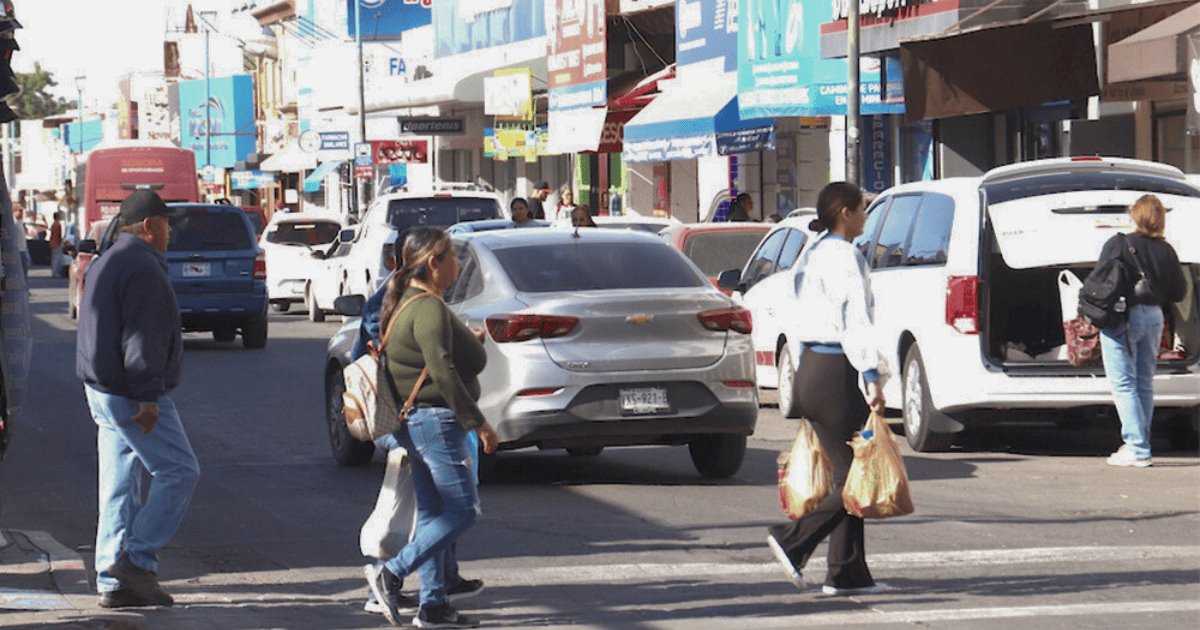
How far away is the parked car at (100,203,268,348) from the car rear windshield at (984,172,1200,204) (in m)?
14.2

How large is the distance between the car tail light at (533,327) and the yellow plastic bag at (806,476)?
3690mm

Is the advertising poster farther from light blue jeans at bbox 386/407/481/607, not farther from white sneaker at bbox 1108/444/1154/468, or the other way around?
light blue jeans at bbox 386/407/481/607

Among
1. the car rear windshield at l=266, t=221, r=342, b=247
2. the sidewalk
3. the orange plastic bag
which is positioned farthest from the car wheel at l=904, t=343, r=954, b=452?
the car rear windshield at l=266, t=221, r=342, b=247

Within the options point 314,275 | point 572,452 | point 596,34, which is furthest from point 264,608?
point 596,34

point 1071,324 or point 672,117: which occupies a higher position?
point 672,117

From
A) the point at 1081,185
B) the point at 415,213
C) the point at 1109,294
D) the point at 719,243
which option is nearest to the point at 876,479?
the point at 1109,294

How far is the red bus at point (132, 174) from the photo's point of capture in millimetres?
47656

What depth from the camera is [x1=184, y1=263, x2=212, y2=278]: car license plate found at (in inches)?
1065

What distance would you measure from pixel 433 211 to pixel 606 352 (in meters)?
15.0

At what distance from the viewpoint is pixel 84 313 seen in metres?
9.35

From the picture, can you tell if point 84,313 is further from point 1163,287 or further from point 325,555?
point 1163,287

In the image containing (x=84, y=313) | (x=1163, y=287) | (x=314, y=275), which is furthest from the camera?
(x=314, y=275)

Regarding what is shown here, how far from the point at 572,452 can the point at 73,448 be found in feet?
12.8

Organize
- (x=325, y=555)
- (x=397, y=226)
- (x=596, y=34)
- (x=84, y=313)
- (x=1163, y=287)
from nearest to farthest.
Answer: (x=84, y=313) → (x=325, y=555) → (x=1163, y=287) → (x=397, y=226) → (x=596, y=34)
